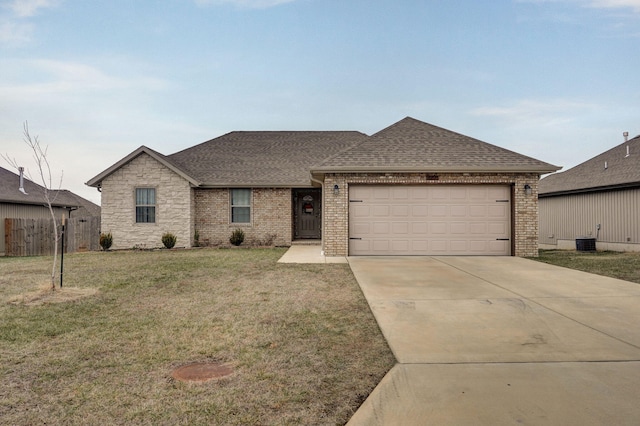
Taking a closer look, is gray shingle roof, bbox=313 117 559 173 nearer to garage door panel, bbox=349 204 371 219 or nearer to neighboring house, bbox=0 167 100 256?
garage door panel, bbox=349 204 371 219

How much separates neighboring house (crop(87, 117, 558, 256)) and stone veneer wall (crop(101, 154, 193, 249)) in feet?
0.15

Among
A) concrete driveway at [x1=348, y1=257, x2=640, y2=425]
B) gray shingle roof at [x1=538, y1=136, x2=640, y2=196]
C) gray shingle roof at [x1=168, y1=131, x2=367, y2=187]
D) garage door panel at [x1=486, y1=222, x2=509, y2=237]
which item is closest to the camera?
concrete driveway at [x1=348, y1=257, x2=640, y2=425]

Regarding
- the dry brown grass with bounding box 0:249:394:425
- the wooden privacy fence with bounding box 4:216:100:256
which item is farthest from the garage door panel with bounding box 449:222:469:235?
the wooden privacy fence with bounding box 4:216:100:256

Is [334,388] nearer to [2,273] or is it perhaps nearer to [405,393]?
[405,393]

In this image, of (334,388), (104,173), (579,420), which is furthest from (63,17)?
(579,420)

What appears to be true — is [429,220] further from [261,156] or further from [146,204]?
[146,204]

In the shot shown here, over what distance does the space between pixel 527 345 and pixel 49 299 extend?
24.9ft

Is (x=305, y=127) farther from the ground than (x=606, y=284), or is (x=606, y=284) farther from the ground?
(x=305, y=127)

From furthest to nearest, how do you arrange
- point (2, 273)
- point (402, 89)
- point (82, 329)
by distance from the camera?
point (402, 89) → point (2, 273) → point (82, 329)

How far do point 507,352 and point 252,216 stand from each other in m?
14.8

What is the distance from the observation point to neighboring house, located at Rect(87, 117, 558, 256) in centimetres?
1269

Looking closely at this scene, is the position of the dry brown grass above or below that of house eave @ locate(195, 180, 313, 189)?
below

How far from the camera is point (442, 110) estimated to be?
72.6 feet

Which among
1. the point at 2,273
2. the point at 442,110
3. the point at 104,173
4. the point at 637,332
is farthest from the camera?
the point at 442,110
